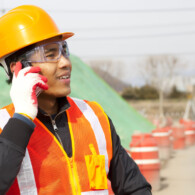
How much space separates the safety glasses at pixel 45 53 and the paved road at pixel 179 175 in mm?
6676

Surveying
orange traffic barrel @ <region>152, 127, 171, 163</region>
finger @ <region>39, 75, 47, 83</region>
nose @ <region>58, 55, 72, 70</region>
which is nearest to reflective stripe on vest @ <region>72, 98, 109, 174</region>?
nose @ <region>58, 55, 72, 70</region>

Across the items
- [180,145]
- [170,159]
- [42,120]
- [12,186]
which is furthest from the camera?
[180,145]

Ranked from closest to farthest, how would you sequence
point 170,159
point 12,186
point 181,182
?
point 12,186
point 181,182
point 170,159

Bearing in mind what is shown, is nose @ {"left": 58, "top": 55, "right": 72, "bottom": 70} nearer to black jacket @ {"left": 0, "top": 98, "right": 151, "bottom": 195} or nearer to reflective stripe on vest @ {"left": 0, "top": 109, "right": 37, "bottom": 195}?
black jacket @ {"left": 0, "top": 98, "right": 151, "bottom": 195}

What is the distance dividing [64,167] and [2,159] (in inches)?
16.1

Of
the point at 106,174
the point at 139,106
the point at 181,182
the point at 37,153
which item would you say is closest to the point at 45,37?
the point at 37,153

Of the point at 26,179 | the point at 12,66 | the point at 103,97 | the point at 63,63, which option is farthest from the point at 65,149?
the point at 103,97

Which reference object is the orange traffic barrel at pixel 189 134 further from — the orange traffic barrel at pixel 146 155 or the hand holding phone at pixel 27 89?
the hand holding phone at pixel 27 89

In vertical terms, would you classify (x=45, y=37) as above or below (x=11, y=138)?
above

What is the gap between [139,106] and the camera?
66312mm

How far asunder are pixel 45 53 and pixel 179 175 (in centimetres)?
887

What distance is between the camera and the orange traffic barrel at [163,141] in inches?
533

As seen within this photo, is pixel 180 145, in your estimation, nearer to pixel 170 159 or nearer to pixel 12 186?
pixel 170 159

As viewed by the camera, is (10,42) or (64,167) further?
(10,42)
